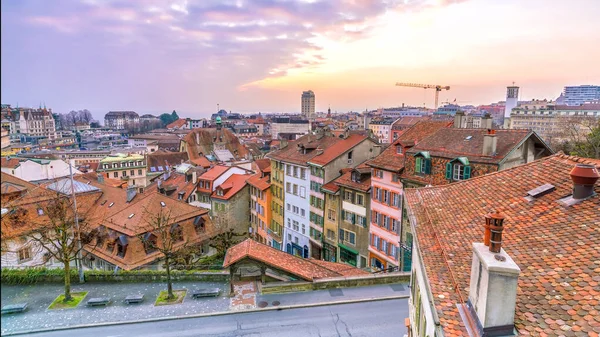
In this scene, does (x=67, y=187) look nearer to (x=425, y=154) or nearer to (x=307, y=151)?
(x=307, y=151)

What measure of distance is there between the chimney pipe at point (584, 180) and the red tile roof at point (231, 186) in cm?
4119

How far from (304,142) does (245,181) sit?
10617 mm

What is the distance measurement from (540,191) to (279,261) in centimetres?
1517

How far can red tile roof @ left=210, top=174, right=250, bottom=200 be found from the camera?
155 ft

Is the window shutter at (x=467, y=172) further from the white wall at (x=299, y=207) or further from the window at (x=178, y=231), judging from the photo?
the window at (x=178, y=231)

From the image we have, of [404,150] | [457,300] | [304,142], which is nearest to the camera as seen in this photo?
[457,300]

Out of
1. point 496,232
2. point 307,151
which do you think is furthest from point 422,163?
point 496,232

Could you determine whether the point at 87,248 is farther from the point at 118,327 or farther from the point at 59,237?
the point at 118,327

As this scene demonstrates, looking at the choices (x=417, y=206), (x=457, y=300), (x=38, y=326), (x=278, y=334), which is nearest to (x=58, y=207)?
(x=38, y=326)

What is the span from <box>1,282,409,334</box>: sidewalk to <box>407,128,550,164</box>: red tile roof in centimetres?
1034

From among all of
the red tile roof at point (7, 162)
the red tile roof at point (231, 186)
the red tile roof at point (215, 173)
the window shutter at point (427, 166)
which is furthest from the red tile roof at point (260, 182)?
the red tile roof at point (7, 162)

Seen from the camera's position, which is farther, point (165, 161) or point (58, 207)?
point (165, 161)

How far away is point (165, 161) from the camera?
267ft

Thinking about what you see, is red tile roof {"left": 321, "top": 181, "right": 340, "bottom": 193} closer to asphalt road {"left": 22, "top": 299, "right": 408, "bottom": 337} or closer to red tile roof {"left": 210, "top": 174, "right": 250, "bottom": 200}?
red tile roof {"left": 210, "top": 174, "right": 250, "bottom": 200}
